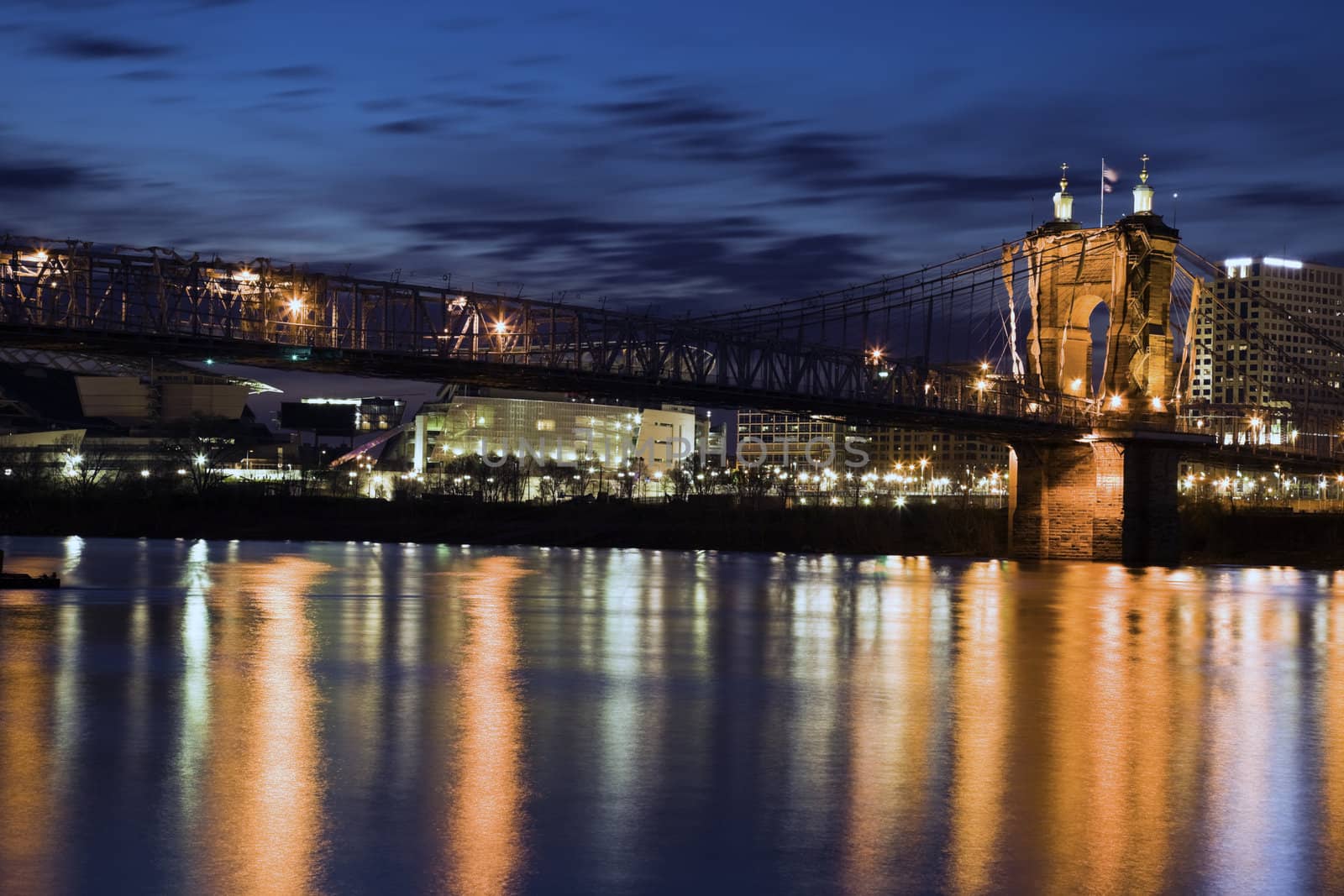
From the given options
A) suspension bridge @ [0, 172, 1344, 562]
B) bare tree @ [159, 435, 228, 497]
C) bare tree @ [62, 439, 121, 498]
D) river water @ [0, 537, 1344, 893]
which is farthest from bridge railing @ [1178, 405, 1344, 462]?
bare tree @ [159, 435, 228, 497]

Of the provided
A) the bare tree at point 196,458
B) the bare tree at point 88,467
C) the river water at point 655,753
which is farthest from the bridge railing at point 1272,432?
the bare tree at point 196,458

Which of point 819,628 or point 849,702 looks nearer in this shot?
point 849,702

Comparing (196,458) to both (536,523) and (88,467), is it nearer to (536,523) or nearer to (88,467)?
(88,467)

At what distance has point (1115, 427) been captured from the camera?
85.3 meters

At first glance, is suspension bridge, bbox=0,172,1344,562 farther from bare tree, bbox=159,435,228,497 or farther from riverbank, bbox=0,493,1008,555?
bare tree, bbox=159,435,228,497

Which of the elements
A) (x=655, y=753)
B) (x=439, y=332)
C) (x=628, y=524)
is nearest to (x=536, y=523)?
(x=628, y=524)

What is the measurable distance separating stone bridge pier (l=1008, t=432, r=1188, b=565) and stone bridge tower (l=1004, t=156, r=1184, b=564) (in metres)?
0.06

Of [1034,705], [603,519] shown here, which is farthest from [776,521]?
[1034,705]

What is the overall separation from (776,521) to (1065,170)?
30.0 metres

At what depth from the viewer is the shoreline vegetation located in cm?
9662

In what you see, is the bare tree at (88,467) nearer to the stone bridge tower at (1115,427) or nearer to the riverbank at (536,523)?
the riverbank at (536,523)

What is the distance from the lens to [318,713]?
19.3 metres

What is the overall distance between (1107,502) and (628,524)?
3718 cm

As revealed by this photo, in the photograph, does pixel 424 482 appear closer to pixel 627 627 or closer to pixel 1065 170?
pixel 1065 170
